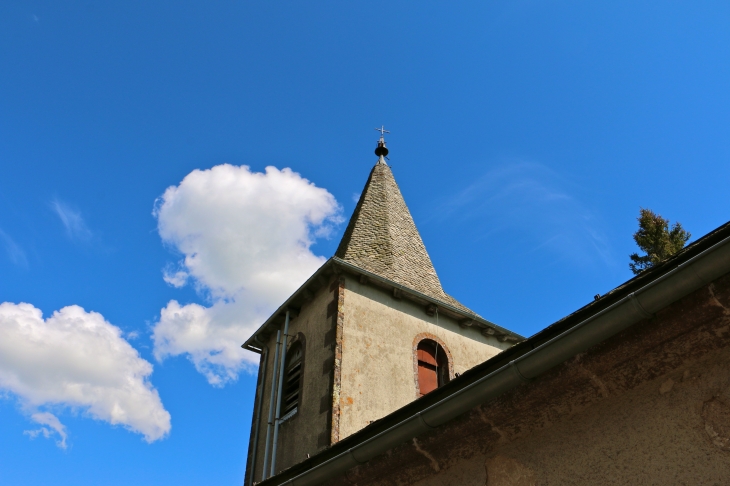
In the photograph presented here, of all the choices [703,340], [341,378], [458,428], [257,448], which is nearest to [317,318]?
[341,378]

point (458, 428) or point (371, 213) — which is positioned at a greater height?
point (371, 213)

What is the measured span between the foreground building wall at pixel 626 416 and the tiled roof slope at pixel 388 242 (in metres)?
8.46

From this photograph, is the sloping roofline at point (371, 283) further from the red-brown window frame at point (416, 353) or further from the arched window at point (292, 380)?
the arched window at point (292, 380)

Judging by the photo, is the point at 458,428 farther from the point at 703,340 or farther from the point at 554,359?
the point at 703,340

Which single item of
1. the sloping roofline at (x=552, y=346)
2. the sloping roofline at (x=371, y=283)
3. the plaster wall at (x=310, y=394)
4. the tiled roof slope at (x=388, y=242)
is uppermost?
the tiled roof slope at (x=388, y=242)

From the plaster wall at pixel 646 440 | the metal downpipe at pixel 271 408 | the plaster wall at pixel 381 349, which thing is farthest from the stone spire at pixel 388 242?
the plaster wall at pixel 646 440

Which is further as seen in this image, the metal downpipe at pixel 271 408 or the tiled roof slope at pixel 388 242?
the tiled roof slope at pixel 388 242

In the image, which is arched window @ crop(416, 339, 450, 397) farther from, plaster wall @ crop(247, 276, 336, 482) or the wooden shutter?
the wooden shutter

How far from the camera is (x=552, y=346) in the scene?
13.7 ft

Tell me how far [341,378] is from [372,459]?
5.24m

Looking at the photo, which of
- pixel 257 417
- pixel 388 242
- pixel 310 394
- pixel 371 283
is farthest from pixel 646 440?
pixel 388 242

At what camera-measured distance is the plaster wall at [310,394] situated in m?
10.6

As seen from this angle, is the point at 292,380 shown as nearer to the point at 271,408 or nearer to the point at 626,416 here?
the point at 271,408

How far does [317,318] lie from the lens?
1233cm
